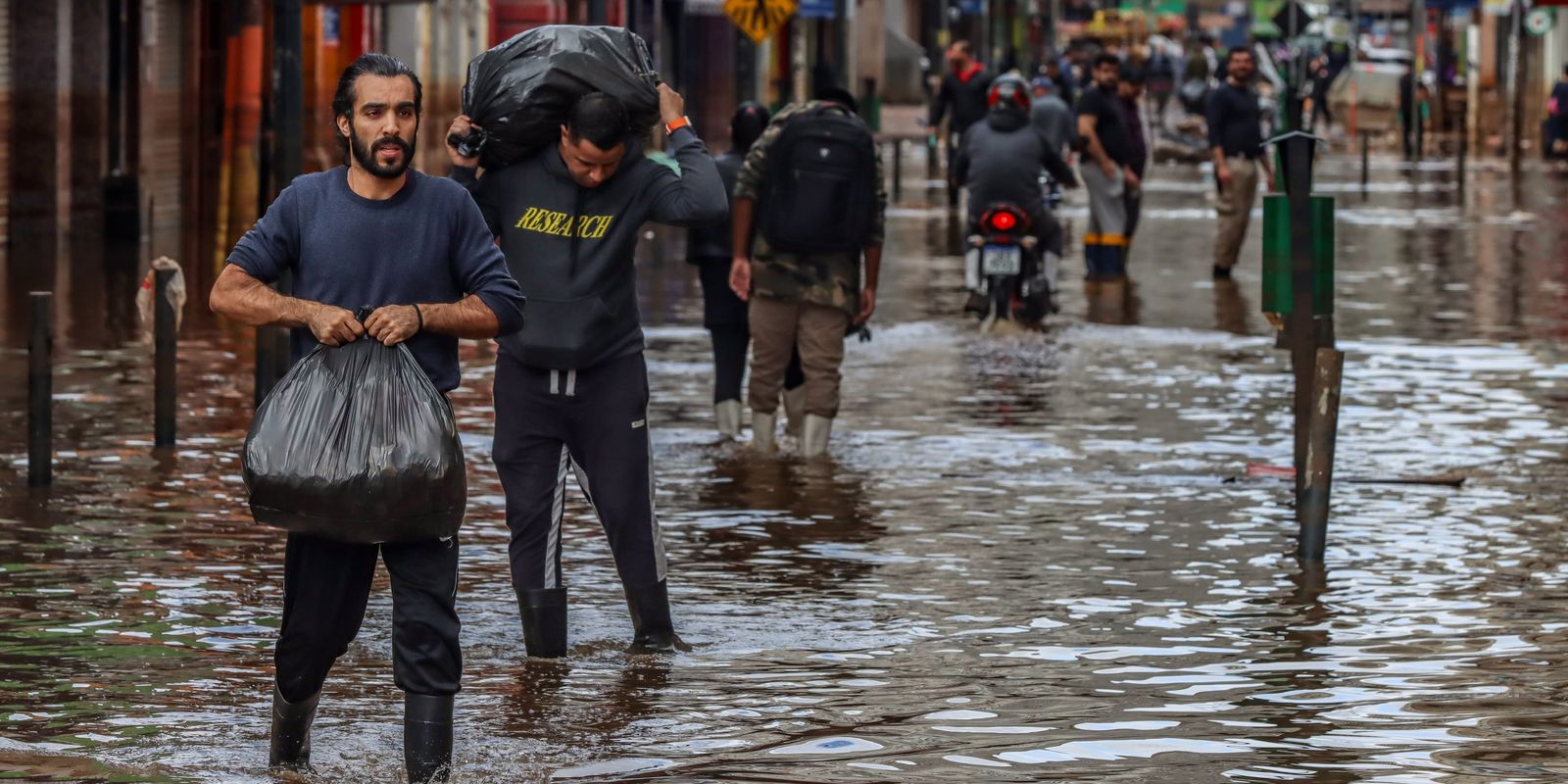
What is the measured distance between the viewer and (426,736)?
23.2ft

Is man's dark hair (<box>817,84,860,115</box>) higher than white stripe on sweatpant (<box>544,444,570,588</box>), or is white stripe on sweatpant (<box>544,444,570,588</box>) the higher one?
man's dark hair (<box>817,84,860,115</box>)

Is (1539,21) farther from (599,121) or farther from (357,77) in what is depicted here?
(357,77)

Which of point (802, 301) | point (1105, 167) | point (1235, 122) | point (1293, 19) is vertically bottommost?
point (802, 301)

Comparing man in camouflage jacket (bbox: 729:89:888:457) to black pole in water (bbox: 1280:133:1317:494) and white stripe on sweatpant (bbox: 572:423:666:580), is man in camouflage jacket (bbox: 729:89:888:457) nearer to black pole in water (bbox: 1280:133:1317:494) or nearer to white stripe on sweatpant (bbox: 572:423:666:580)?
black pole in water (bbox: 1280:133:1317:494)

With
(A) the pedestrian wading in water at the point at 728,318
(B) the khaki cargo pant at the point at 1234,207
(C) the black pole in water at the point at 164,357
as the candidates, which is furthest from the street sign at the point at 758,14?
(C) the black pole in water at the point at 164,357

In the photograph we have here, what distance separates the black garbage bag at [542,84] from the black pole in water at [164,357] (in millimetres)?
4747

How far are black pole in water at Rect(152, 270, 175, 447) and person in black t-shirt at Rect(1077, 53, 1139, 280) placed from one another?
36.5 feet

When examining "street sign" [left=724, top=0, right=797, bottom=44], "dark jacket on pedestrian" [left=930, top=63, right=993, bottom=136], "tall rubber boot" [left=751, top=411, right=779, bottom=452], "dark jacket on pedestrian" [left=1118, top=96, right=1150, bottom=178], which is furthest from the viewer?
"dark jacket on pedestrian" [left=930, top=63, right=993, bottom=136]

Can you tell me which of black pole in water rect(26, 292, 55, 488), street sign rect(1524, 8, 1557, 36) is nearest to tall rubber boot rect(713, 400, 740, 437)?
black pole in water rect(26, 292, 55, 488)

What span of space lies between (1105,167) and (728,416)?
32.2 ft

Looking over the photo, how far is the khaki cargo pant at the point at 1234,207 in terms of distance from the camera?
24.5m

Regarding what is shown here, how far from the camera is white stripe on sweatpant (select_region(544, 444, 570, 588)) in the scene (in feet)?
29.2

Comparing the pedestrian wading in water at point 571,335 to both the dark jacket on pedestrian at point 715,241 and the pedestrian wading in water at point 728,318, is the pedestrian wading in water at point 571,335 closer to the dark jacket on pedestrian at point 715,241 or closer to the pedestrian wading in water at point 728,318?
the dark jacket on pedestrian at point 715,241

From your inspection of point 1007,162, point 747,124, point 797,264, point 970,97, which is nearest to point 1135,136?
point 1007,162
